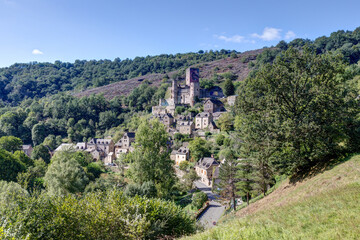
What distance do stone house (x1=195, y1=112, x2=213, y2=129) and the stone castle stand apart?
1985 cm

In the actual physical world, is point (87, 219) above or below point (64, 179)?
above

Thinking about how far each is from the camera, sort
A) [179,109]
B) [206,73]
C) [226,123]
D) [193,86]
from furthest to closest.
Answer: [206,73]
[193,86]
[179,109]
[226,123]

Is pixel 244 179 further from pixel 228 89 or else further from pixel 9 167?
pixel 228 89

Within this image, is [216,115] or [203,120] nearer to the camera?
[203,120]

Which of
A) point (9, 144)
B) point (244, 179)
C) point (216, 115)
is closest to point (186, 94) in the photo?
point (216, 115)

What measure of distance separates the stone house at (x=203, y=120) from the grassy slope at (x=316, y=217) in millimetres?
59663

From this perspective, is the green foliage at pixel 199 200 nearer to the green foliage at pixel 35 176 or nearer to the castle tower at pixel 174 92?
the green foliage at pixel 35 176

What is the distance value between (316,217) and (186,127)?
213 ft

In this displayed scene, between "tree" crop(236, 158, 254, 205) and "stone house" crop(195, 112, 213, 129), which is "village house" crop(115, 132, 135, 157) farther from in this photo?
"tree" crop(236, 158, 254, 205)

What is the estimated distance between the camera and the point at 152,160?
24.8 metres

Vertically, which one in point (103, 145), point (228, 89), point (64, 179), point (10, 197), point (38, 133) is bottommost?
point (103, 145)

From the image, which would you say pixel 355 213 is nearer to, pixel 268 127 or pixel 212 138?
pixel 268 127

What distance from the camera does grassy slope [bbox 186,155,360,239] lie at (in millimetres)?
8227

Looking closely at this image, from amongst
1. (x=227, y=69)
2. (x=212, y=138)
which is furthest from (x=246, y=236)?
(x=227, y=69)
